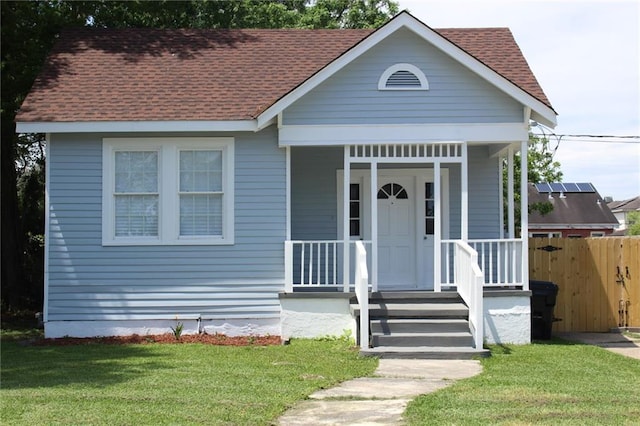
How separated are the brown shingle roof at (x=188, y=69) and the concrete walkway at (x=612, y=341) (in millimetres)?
4311

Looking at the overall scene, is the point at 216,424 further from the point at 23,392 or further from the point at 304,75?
the point at 304,75

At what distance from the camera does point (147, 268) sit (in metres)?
13.8

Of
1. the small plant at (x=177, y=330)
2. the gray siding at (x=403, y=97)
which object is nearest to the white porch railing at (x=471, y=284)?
the gray siding at (x=403, y=97)

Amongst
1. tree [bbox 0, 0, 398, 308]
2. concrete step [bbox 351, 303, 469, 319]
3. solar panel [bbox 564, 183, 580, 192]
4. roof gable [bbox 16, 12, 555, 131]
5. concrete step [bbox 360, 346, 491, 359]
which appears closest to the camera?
concrete step [bbox 360, 346, 491, 359]

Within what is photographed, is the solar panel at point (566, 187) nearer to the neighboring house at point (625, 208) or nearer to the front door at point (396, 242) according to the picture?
the neighboring house at point (625, 208)

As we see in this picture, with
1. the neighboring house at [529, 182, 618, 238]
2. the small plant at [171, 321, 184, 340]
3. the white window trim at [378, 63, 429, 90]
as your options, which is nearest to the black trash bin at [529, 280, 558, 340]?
the white window trim at [378, 63, 429, 90]

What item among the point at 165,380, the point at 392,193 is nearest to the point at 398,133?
the point at 392,193

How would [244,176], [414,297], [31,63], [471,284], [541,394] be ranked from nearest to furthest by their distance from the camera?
[541,394] < [471,284] < [414,297] < [244,176] < [31,63]

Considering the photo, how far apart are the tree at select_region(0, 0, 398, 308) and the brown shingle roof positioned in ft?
4.10

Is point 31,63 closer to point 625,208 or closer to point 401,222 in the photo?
point 401,222

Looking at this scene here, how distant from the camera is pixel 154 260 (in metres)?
13.8

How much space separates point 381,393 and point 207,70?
27.5ft

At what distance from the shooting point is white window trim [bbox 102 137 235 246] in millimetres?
13812

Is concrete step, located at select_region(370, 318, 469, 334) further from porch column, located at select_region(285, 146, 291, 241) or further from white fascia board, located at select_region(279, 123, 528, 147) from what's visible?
white fascia board, located at select_region(279, 123, 528, 147)
